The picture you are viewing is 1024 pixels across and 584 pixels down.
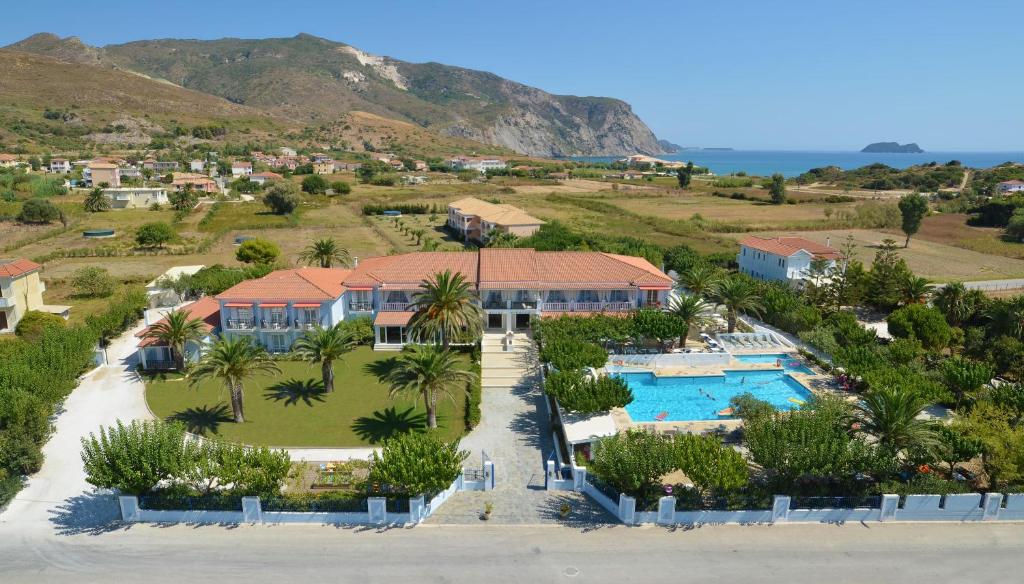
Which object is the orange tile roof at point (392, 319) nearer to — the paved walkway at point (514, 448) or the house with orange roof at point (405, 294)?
the house with orange roof at point (405, 294)

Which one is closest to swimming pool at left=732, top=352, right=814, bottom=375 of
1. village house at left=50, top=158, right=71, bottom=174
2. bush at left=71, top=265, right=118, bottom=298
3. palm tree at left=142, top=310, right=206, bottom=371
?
palm tree at left=142, top=310, right=206, bottom=371

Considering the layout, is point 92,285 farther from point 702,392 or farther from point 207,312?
point 702,392

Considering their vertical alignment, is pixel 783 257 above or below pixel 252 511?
above

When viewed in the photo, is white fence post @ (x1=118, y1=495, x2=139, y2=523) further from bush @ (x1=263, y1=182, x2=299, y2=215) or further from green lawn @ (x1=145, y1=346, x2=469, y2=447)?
bush @ (x1=263, y1=182, x2=299, y2=215)

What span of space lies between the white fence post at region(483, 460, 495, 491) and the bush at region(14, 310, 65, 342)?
1217 inches

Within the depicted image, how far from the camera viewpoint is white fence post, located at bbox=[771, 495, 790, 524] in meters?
22.0

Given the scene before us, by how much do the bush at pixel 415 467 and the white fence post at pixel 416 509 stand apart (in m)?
0.22

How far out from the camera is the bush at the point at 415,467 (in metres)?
21.3

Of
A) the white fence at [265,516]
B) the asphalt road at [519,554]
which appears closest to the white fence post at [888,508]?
the asphalt road at [519,554]

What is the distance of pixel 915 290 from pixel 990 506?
2498 cm

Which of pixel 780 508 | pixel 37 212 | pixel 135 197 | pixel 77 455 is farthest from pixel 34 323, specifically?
pixel 135 197

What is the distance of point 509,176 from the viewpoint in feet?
566

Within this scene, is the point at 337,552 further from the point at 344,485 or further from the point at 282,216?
the point at 282,216

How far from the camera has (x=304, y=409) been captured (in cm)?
3103
